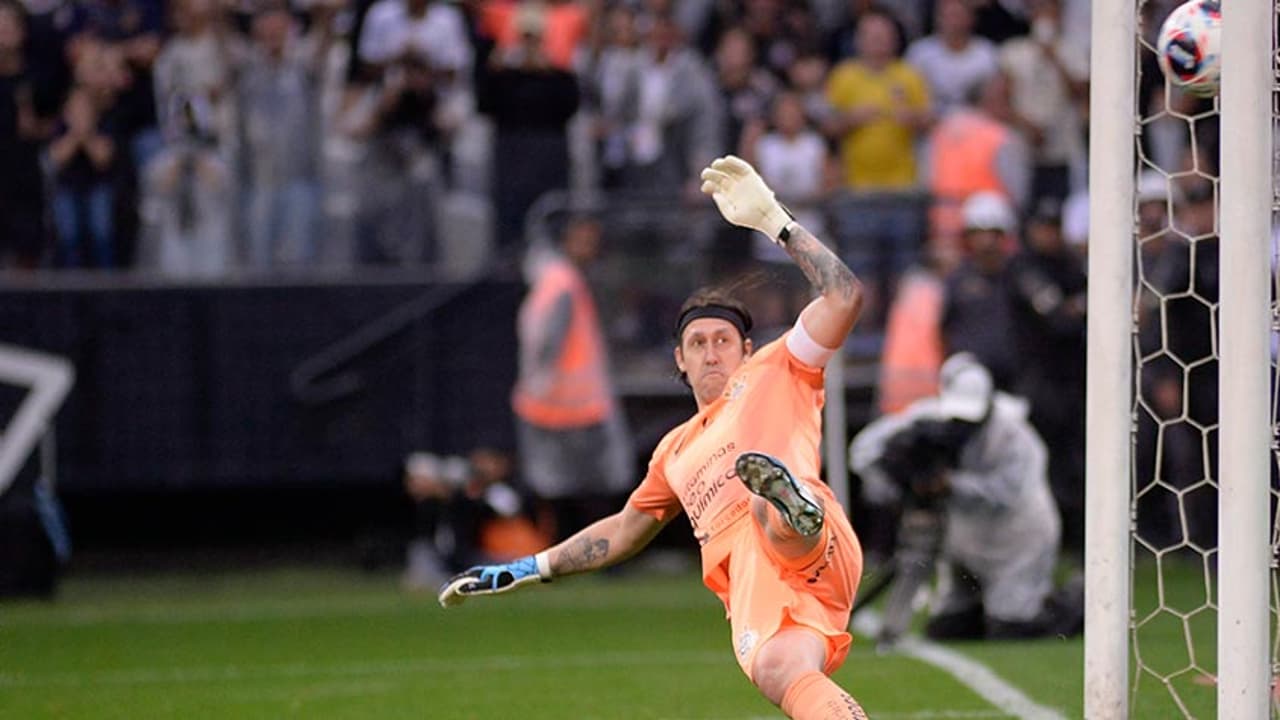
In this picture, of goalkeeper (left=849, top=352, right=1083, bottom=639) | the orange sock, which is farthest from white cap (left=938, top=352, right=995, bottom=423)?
the orange sock

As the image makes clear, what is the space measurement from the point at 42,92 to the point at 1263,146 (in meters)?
10.2

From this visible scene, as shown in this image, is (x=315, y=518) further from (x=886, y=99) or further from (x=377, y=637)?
(x=886, y=99)

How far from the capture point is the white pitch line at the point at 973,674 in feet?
26.8

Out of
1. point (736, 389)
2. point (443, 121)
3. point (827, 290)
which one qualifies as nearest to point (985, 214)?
point (443, 121)

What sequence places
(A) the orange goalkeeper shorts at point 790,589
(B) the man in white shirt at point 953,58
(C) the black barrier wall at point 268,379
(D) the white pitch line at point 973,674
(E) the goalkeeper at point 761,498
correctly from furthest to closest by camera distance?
1. (B) the man in white shirt at point 953,58
2. (C) the black barrier wall at point 268,379
3. (D) the white pitch line at point 973,674
4. (A) the orange goalkeeper shorts at point 790,589
5. (E) the goalkeeper at point 761,498

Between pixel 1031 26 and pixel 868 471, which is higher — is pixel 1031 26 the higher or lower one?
the higher one

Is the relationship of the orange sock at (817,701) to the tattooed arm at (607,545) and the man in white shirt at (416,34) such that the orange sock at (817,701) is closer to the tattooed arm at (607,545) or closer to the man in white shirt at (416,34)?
the tattooed arm at (607,545)

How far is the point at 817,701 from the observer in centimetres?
568

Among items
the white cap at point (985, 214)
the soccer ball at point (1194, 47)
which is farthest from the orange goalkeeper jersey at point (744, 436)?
the white cap at point (985, 214)

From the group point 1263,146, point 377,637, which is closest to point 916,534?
point 377,637

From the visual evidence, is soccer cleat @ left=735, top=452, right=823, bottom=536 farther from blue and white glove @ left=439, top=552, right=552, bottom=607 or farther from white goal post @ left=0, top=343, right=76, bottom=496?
white goal post @ left=0, top=343, right=76, bottom=496

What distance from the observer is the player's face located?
21.0 feet

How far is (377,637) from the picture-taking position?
11.3 m

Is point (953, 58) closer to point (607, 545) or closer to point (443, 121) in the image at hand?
point (443, 121)
